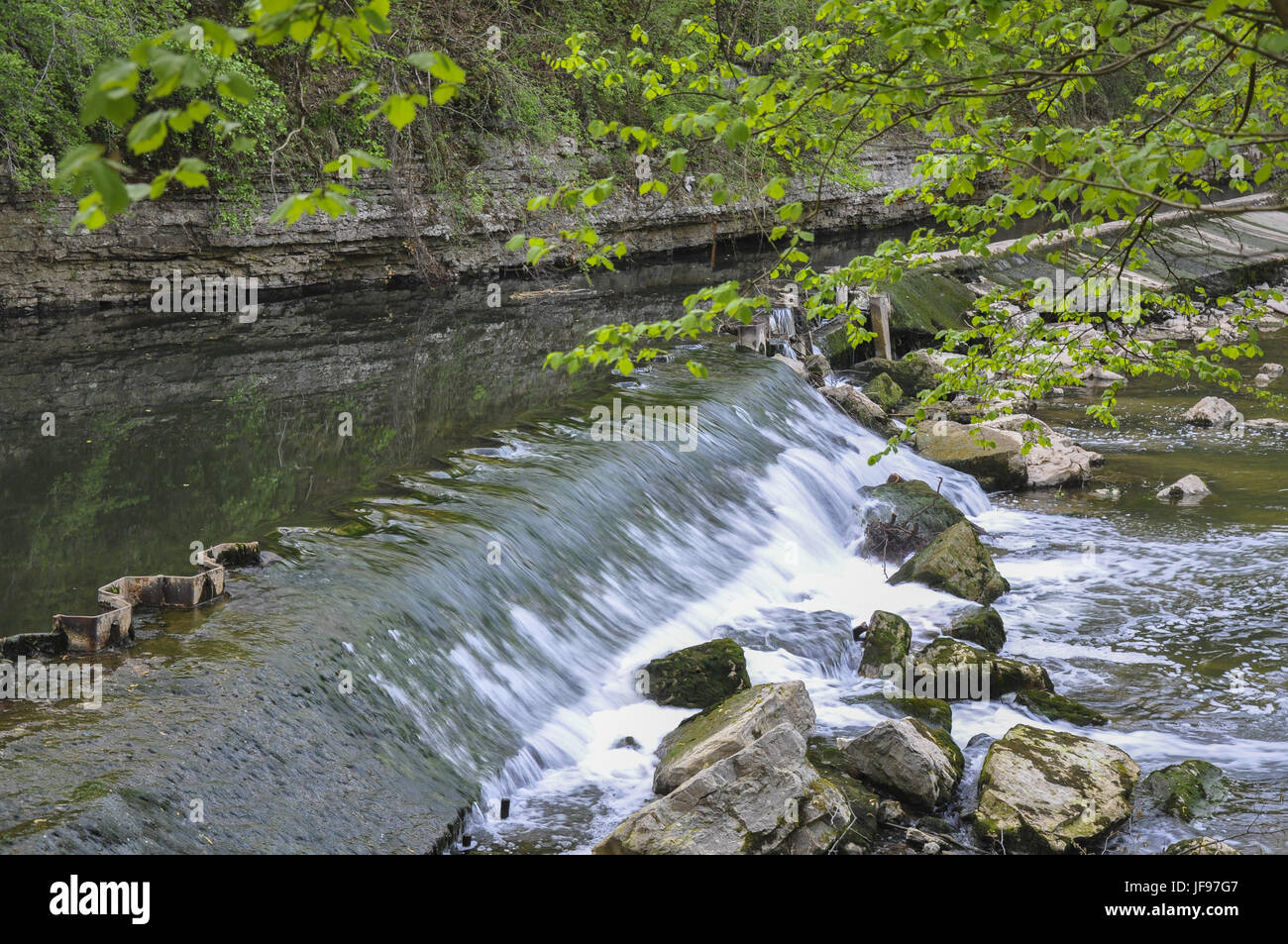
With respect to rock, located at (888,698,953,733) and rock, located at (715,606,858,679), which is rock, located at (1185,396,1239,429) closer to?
rock, located at (715,606,858,679)

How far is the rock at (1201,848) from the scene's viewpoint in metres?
4.95

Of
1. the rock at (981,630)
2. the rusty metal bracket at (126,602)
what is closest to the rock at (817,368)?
the rock at (981,630)

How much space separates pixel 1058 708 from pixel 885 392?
8881 millimetres

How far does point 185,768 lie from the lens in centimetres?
458

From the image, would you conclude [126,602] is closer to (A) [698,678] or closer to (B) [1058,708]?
(A) [698,678]

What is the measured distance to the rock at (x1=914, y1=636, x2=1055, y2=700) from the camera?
7305 millimetres

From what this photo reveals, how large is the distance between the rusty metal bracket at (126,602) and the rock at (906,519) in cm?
648

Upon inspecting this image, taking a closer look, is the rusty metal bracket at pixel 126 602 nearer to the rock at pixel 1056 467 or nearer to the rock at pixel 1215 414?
the rock at pixel 1056 467

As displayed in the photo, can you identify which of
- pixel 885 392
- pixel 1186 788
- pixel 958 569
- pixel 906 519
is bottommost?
pixel 1186 788

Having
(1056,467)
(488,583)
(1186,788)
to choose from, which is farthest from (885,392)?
(1186,788)

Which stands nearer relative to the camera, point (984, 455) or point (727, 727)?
point (727, 727)

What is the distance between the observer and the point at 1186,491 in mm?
11781

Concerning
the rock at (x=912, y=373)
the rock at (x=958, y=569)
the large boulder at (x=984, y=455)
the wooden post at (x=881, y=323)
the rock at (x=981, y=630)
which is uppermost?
the wooden post at (x=881, y=323)
